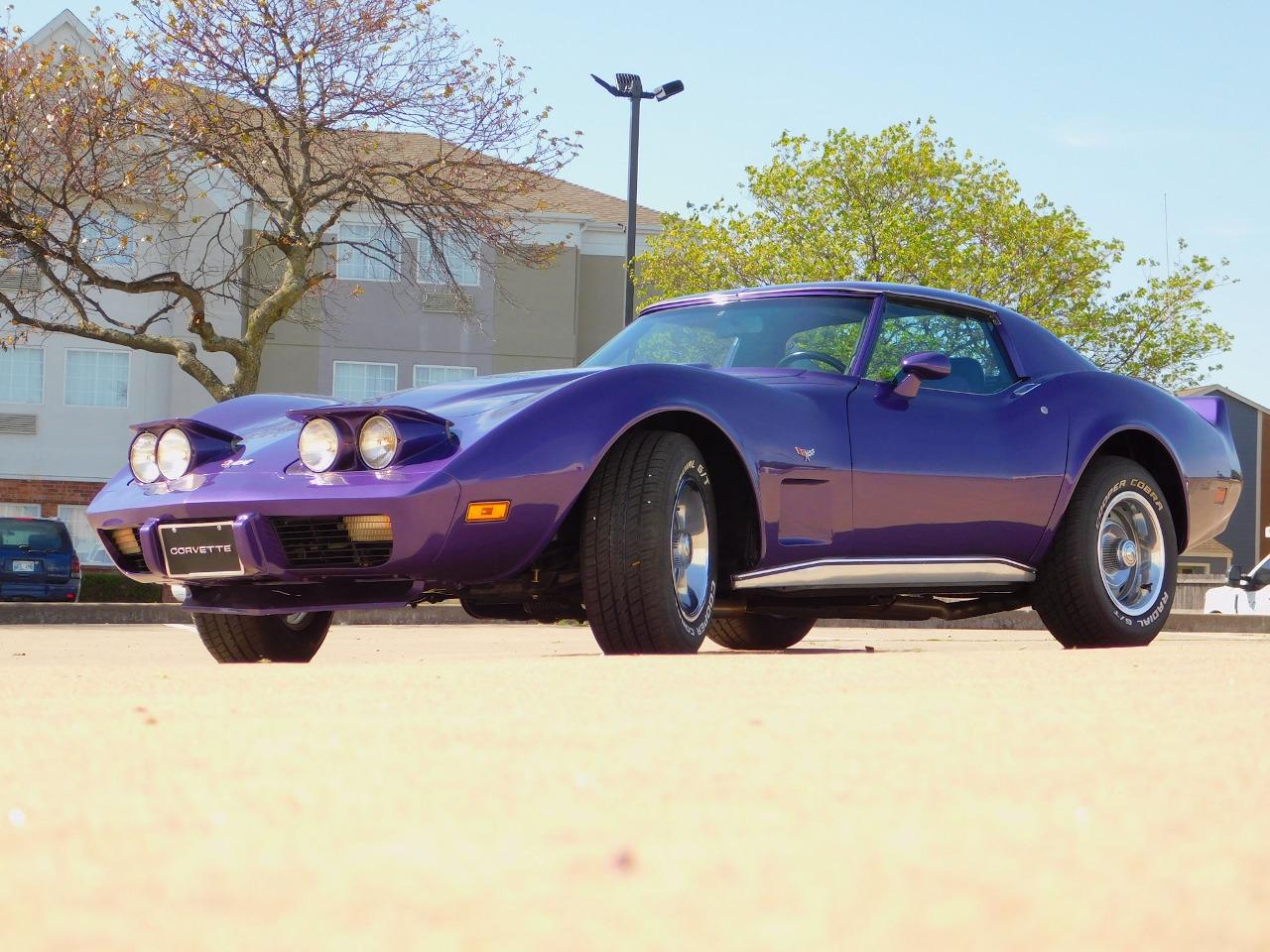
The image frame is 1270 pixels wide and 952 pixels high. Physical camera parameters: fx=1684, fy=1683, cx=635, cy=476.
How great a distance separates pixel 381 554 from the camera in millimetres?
5223

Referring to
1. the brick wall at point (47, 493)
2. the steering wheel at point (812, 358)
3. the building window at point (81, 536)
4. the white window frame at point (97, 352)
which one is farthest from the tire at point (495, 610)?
the white window frame at point (97, 352)

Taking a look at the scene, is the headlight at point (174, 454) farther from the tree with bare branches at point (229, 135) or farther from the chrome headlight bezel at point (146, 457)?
the tree with bare branches at point (229, 135)

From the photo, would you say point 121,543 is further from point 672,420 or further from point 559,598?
point 672,420

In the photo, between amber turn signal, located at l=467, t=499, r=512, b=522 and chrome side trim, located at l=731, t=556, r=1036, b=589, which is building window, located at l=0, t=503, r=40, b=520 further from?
amber turn signal, located at l=467, t=499, r=512, b=522

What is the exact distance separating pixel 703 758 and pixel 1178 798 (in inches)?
29.2

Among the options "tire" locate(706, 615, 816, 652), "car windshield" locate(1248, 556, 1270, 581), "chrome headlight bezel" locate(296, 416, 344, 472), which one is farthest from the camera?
"car windshield" locate(1248, 556, 1270, 581)

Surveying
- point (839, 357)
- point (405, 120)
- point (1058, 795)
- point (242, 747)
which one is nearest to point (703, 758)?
point (1058, 795)

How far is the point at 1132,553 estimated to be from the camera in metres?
7.16

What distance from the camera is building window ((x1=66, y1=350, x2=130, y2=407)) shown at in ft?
112

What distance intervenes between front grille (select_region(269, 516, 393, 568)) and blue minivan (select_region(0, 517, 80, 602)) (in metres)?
20.0

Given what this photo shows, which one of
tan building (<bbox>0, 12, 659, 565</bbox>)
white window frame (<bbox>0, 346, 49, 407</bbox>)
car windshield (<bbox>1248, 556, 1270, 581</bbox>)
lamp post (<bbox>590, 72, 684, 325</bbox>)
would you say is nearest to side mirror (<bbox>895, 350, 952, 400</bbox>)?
car windshield (<bbox>1248, 556, 1270, 581</bbox>)

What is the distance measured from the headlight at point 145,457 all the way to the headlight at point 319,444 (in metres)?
0.83

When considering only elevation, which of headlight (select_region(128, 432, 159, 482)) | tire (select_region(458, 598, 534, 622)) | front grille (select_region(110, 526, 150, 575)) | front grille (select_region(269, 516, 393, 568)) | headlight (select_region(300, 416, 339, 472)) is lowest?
tire (select_region(458, 598, 534, 622))

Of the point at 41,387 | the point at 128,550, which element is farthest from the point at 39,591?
the point at 128,550
